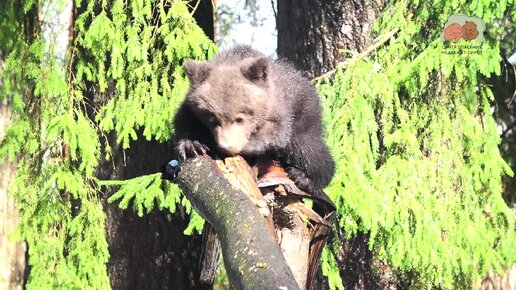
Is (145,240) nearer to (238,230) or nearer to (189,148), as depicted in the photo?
(189,148)

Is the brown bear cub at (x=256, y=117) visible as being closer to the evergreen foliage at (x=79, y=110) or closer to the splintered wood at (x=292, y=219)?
the splintered wood at (x=292, y=219)

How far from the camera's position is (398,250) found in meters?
5.66

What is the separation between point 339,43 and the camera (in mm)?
6793

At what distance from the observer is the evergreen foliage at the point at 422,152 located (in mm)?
5527

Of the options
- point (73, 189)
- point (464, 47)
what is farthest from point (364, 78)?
point (73, 189)

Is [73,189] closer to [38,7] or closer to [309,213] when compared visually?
[38,7]

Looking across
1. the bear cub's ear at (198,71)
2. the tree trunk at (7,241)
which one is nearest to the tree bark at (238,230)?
the bear cub's ear at (198,71)

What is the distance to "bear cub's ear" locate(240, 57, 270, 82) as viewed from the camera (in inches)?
183

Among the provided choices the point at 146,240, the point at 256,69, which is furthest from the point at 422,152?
the point at 146,240

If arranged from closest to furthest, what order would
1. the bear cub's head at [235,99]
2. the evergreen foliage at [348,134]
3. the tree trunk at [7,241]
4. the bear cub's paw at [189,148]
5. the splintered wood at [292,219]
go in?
the splintered wood at [292,219], the bear cub's paw at [189,148], the bear cub's head at [235,99], the evergreen foliage at [348,134], the tree trunk at [7,241]

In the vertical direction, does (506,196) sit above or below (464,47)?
below

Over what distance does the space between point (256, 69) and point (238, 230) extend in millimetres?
2046

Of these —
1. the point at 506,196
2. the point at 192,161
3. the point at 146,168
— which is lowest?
the point at 506,196

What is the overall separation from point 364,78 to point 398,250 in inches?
46.5
